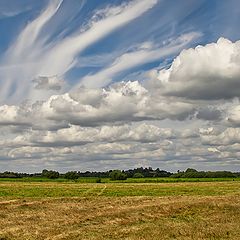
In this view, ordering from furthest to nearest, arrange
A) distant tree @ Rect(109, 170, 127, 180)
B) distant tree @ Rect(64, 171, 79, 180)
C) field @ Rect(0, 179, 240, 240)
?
1. distant tree @ Rect(64, 171, 79, 180)
2. distant tree @ Rect(109, 170, 127, 180)
3. field @ Rect(0, 179, 240, 240)

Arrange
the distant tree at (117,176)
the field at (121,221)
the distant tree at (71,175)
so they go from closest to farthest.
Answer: the field at (121,221) < the distant tree at (117,176) < the distant tree at (71,175)

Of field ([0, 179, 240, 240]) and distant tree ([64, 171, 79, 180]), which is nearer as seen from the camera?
field ([0, 179, 240, 240])

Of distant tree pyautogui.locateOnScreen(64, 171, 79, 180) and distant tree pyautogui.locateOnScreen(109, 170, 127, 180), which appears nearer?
distant tree pyautogui.locateOnScreen(109, 170, 127, 180)

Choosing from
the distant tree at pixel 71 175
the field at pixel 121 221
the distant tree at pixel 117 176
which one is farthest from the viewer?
the distant tree at pixel 71 175

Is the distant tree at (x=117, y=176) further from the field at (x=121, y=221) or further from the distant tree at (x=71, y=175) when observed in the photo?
the field at (x=121, y=221)

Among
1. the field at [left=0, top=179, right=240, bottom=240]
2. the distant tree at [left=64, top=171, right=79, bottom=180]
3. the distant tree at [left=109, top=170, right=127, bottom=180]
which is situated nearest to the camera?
the field at [left=0, top=179, right=240, bottom=240]

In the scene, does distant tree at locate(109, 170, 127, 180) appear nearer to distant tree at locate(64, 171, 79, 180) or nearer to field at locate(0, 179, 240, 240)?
distant tree at locate(64, 171, 79, 180)

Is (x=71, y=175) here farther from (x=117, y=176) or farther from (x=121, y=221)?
(x=121, y=221)

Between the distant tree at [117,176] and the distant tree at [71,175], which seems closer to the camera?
the distant tree at [117,176]

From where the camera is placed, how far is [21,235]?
86.5ft

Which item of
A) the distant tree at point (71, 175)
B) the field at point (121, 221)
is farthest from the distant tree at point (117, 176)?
the field at point (121, 221)

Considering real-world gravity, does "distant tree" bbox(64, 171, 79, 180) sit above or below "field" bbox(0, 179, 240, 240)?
above

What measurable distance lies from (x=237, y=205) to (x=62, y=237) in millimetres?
22063

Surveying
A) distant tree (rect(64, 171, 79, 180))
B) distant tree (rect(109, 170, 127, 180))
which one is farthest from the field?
distant tree (rect(64, 171, 79, 180))
